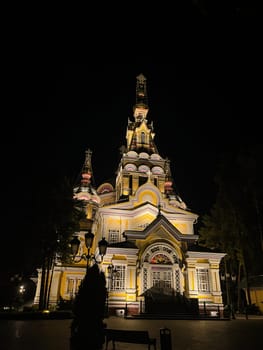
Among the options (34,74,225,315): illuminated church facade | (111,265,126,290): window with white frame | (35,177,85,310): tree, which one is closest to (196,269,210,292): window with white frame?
(34,74,225,315): illuminated church facade

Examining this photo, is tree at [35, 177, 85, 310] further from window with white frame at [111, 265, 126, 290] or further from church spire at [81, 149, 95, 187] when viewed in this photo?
church spire at [81, 149, 95, 187]

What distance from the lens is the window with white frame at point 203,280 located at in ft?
81.2

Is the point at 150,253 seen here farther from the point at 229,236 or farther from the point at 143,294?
the point at 229,236

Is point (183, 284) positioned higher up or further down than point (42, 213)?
further down

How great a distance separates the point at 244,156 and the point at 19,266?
19.9m

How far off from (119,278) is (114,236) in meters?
7.43

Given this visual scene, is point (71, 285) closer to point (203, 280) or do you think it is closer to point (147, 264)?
point (147, 264)

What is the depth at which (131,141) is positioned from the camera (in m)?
45.6

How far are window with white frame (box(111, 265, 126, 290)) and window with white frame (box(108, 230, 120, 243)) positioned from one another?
21.7ft

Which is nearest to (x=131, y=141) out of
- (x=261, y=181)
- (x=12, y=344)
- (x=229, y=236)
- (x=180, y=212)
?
(x=180, y=212)

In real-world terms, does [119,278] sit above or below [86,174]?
below

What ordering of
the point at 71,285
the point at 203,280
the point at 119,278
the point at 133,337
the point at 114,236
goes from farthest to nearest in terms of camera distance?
1. the point at 71,285
2. the point at 114,236
3. the point at 203,280
4. the point at 119,278
5. the point at 133,337

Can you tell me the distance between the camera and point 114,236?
31.0m

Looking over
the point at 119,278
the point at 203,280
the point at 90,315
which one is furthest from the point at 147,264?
the point at 90,315
